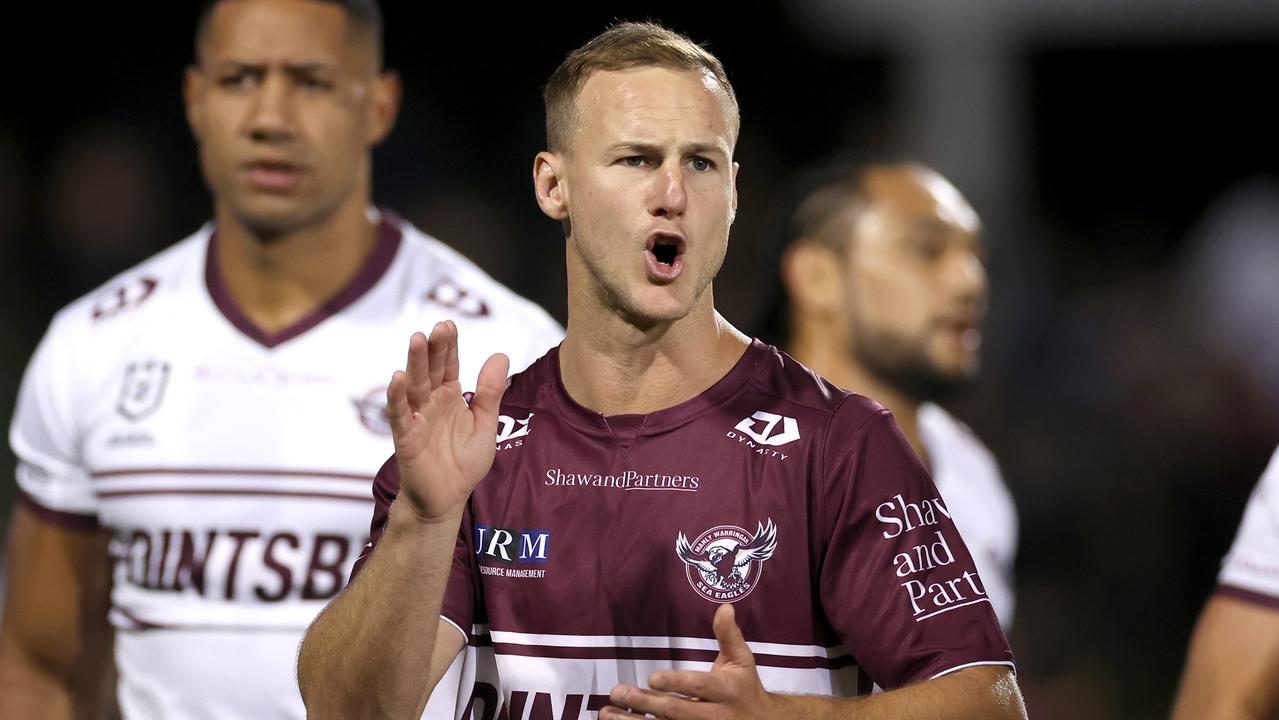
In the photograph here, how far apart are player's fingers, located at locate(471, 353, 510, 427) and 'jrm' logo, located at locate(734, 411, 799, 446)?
433 mm

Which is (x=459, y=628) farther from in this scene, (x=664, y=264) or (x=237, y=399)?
(x=237, y=399)

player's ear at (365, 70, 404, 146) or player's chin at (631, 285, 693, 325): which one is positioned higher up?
player's ear at (365, 70, 404, 146)

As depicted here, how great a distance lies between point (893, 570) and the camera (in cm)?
262

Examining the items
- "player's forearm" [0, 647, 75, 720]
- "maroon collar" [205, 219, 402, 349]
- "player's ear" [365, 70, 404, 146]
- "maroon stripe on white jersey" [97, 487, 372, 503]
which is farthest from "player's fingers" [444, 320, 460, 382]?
"player's forearm" [0, 647, 75, 720]

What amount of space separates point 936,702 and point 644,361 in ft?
2.50

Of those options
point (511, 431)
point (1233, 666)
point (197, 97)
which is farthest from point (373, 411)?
point (1233, 666)

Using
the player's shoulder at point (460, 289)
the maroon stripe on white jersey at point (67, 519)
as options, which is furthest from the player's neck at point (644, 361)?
the maroon stripe on white jersey at point (67, 519)

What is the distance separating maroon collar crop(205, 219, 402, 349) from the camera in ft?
13.6

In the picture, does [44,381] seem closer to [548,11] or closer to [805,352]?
[805,352]

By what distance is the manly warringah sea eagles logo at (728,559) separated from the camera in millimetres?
2717

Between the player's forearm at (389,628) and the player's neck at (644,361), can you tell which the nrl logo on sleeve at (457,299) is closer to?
the player's neck at (644,361)

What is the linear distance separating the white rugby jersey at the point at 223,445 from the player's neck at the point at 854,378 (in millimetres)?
1388

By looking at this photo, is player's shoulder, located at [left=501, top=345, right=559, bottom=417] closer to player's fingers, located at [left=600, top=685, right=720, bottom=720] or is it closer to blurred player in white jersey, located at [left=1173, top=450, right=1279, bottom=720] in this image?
player's fingers, located at [left=600, top=685, right=720, bottom=720]

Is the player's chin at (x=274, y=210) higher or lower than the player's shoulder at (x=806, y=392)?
higher
